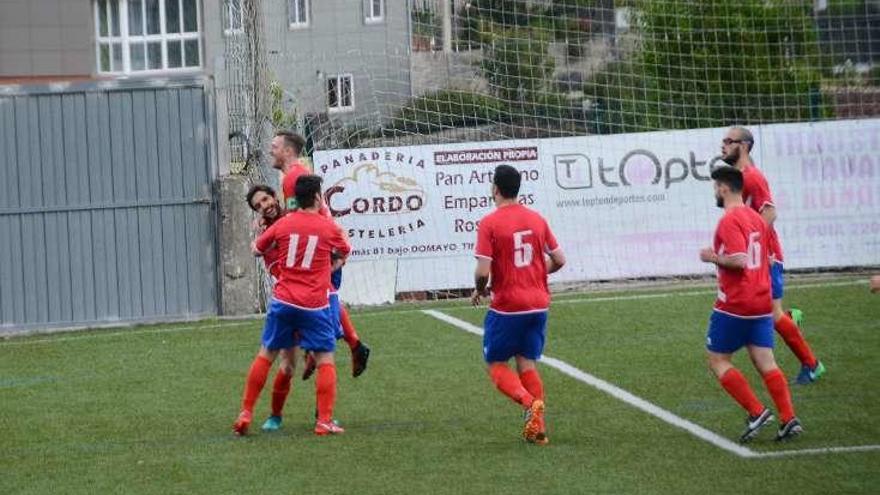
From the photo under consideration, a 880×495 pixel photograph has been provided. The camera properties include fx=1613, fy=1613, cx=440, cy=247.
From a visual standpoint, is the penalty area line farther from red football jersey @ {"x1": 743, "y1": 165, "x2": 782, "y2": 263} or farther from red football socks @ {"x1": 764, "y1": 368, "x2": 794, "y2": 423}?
red football jersey @ {"x1": 743, "y1": 165, "x2": 782, "y2": 263}

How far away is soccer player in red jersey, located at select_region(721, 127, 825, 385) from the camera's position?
11.6m

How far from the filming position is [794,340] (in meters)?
12.1

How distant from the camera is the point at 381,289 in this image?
1950 centimetres

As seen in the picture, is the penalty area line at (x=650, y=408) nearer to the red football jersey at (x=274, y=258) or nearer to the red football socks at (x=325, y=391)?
the red football socks at (x=325, y=391)

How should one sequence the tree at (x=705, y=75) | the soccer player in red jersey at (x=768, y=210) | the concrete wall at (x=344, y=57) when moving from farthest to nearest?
1. the tree at (x=705, y=75)
2. the concrete wall at (x=344, y=57)
3. the soccer player in red jersey at (x=768, y=210)

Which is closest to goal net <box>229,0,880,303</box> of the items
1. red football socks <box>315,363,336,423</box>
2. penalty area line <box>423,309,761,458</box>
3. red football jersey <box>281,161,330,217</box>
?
penalty area line <box>423,309,761,458</box>

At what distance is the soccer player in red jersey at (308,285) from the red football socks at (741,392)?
2.57 m

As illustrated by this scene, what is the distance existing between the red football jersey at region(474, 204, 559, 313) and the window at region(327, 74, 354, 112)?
36.6ft

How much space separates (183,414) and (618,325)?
5.59 meters

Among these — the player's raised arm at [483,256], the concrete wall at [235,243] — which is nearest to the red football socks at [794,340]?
the player's raised arm at [483,256]

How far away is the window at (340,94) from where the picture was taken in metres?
21.1

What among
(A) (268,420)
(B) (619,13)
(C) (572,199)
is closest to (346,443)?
(A) (268,420)

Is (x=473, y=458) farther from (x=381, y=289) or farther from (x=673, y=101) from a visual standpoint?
(x=673, y=101)

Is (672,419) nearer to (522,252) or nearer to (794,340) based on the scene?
(522,252)
